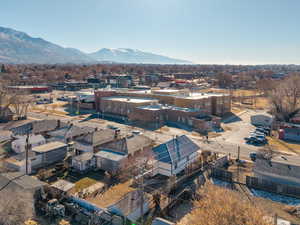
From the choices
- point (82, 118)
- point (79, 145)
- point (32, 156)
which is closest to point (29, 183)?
point (32, 156)

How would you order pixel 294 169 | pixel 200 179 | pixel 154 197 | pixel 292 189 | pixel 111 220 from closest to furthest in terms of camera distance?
pixel 111 220 → pixel 154 197 → pixel 292 189 → pixel 294 169 → pixel 200 179

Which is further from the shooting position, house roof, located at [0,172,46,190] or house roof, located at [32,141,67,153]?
house roof, located at [32,141,67,153]

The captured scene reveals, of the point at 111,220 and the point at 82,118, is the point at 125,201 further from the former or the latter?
the point at 82,118

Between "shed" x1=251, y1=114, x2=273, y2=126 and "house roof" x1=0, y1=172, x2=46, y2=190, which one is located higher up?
"shed" x1=251, y1=114, x2=273, y2=126

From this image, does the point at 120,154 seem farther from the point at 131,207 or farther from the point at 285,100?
the point at 285,100

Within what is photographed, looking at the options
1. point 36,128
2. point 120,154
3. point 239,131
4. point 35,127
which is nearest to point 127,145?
point 120,154

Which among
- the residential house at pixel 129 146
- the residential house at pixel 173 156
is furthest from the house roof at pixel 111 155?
the residential house at pixel 173 156

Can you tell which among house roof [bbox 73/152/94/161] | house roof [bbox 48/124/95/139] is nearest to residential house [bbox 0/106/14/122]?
house roof [bbox 48/124/95/139]

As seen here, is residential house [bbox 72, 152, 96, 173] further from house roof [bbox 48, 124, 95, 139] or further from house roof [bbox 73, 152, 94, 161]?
house roof [bbox 48, 124, 95, 139]
